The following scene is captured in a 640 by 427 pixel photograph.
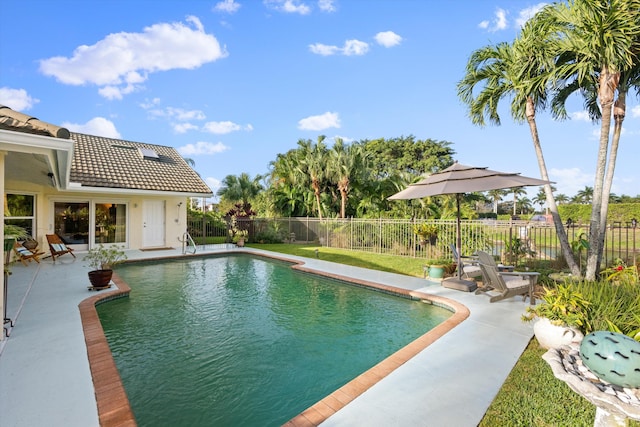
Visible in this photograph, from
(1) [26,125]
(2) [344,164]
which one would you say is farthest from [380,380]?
(2) [344,164]

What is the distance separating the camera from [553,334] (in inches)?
171

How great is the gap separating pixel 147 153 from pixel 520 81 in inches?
776

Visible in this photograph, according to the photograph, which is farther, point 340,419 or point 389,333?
point 389,333

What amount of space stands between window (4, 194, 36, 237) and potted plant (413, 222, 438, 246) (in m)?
16.3

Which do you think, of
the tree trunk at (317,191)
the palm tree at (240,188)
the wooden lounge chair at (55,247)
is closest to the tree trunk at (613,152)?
the tree trunk at (317,191)

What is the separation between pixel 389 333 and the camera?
5.71m

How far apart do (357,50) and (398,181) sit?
8713mm

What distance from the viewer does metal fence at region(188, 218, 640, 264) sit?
979cm

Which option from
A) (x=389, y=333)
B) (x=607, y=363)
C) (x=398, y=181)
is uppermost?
(x=398, y=181)

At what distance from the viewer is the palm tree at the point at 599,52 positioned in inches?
258

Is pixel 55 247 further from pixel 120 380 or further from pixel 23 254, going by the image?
pixel 120 380

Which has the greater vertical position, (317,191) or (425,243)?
(317,191)

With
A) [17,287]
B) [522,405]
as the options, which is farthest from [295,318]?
[17,287]

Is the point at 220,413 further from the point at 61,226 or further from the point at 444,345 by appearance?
the point at 61,226
